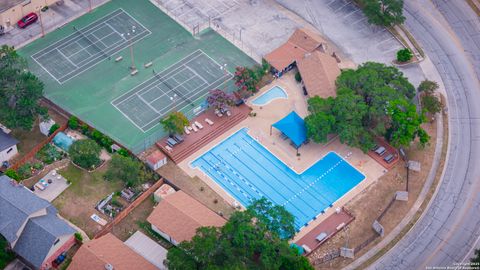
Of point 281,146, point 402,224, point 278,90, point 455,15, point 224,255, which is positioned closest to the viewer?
point 224,255

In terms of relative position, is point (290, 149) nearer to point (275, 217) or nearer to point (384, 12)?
point (275, 217)

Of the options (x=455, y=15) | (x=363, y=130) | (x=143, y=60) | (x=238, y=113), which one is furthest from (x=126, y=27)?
(x=455, y=15)

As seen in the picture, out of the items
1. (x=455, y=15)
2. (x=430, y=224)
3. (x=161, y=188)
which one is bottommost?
(x=161, y=188)

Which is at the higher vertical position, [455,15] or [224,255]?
[455,15]

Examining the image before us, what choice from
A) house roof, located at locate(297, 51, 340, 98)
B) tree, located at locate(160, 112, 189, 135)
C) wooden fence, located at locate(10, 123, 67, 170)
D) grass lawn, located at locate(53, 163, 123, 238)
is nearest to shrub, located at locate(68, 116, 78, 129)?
wooden fence, located at locate(10, 123, 67, 170)

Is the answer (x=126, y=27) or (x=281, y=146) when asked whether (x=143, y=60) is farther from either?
(x=281, y=146)

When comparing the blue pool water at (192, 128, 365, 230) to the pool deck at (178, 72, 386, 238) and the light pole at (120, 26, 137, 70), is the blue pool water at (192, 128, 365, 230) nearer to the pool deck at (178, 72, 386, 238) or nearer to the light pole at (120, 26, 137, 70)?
the pool deck at (178, 72, 386, 238)
